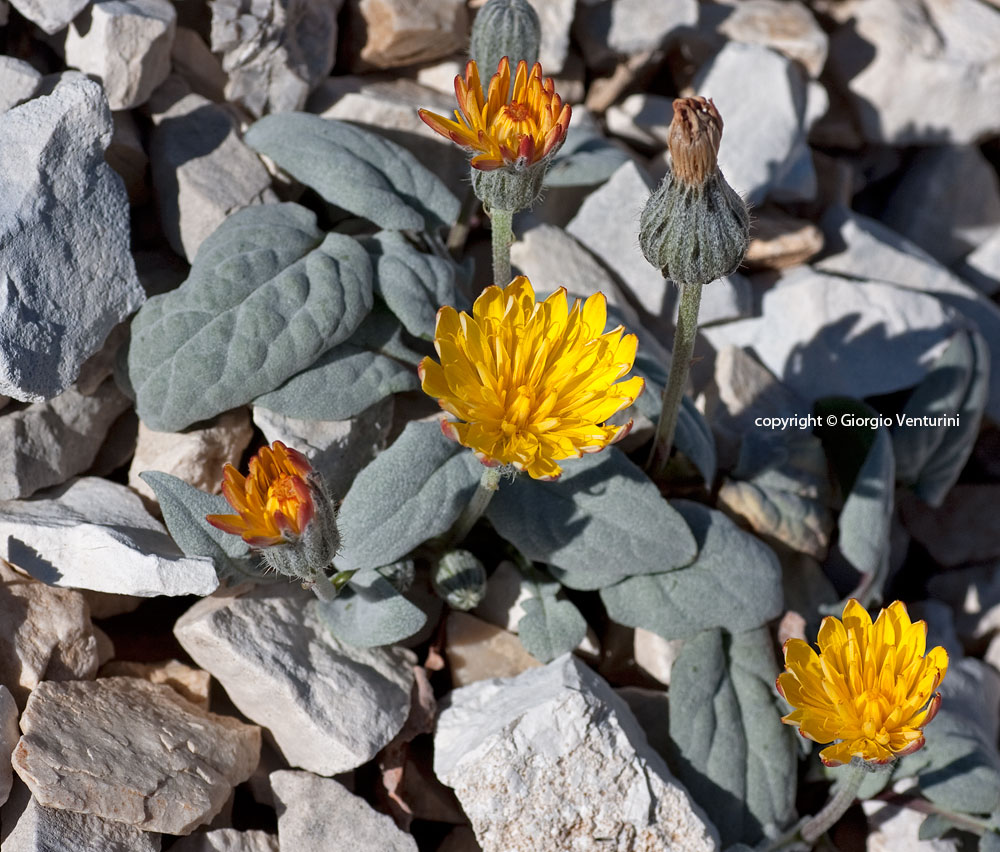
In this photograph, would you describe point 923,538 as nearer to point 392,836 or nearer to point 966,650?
point 966,650

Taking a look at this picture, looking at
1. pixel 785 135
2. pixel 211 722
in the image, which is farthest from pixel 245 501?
pixel 785 135

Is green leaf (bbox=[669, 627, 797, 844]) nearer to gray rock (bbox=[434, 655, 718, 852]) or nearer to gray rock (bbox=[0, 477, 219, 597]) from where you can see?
gray rock (bbox=[434, 655, 718, 852])

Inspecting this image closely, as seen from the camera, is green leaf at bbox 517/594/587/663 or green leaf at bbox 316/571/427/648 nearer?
green leaf at bbox 316/571/427/648

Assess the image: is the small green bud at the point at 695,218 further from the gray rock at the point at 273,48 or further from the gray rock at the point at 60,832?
the gray rock at the point at 60,832

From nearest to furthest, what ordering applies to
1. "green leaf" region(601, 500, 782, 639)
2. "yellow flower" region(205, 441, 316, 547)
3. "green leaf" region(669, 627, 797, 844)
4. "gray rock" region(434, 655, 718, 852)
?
1. "yellow flower" region(205, 441, 316, 547)
2. "gray rock" region(434, 655, 718, 852)
3. "green leaf" region(669, 627, 797, 844)
4. "green leaf" region(601, 500, 782, 639)

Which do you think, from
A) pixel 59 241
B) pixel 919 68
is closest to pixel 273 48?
pixel 59 241

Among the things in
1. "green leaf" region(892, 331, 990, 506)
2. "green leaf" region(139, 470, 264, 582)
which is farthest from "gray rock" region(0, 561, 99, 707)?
"green leaf" region(892, 331, 990, 506)

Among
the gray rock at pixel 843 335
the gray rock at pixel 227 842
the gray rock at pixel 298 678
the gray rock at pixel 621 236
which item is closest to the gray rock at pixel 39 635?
the gray rock at pixel 298 678
